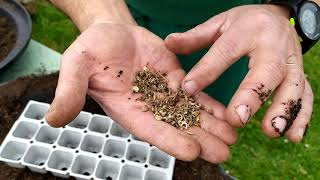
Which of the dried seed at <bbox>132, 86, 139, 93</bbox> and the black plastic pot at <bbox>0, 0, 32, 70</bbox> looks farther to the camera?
the black plastic pot at <bbox>0, 0, 32, 70</bbox>

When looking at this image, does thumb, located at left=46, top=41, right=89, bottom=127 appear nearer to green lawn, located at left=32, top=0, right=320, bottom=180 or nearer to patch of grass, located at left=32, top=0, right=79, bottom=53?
green lawn, located at left=32, top=0, right=320, bottom=180

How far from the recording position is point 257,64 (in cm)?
118

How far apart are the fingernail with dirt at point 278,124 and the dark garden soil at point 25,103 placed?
411mm

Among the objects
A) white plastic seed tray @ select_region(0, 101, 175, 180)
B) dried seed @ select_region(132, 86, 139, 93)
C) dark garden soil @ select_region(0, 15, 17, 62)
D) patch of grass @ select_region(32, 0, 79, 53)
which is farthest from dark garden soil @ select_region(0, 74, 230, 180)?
patch of grass @ select_region(32, 0, 79, 53)

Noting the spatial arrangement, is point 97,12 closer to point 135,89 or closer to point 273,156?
point 135,89

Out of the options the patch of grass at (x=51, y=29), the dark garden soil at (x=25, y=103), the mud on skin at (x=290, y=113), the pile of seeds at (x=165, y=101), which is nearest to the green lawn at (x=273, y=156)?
the dark garden soil at (x=25, y=103)

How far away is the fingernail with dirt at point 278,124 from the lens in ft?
3.58

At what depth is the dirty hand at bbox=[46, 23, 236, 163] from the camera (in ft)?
3.64

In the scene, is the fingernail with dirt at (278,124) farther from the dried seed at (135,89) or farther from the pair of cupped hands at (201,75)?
the dried seed at (135,89)

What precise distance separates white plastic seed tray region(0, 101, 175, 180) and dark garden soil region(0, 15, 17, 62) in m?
0.61

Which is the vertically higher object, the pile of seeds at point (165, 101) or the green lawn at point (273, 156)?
the pile of seeds at point (165, 101)

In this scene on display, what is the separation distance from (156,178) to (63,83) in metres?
0.54

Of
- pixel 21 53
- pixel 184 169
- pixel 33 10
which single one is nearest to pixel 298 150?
pixel 184 169

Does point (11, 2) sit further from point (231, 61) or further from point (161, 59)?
point (231, 61)
